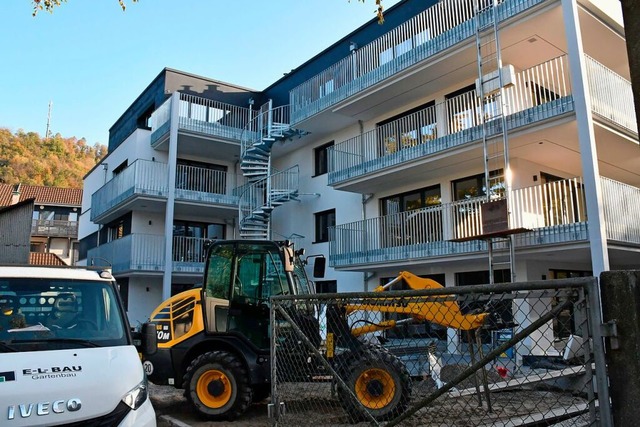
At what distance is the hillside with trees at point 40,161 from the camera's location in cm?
7275

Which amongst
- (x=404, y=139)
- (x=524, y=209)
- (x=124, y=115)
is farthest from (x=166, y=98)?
(x=524, y=209)

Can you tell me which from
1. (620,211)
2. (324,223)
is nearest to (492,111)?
(620,211)

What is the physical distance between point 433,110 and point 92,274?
1307 cm

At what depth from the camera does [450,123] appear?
1505cm

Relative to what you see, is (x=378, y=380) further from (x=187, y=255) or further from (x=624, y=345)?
(x=187, y=255)

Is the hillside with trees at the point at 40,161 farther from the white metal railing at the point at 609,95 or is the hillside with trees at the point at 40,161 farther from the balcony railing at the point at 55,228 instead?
Result: the white metal railing at the point at 609,95

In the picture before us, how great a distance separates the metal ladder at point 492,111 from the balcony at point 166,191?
11672mm

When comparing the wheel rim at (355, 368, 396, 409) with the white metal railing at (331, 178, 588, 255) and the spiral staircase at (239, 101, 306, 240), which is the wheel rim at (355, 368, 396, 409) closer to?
the white metal railing at (331, 178, 588, 255)

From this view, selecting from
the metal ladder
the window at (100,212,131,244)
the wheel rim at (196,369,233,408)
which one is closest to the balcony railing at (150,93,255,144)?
the window at (100,212,131,244)

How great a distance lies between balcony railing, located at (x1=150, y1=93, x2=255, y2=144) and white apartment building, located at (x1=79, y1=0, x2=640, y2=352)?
0.07 m

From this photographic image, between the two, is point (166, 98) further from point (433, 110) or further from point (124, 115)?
point (433, 110)

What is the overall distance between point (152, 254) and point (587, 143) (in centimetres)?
1597

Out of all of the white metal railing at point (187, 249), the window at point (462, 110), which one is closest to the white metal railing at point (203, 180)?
the white metal railing at point (187, 249)

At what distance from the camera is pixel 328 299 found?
427cm
